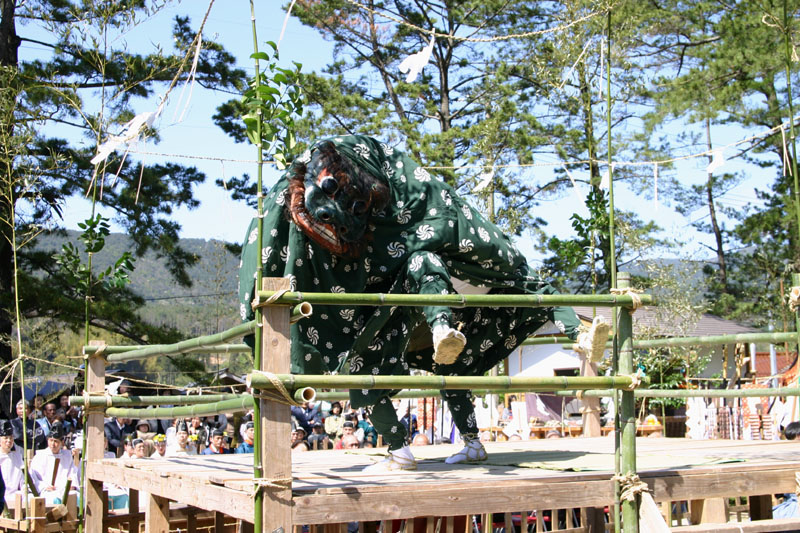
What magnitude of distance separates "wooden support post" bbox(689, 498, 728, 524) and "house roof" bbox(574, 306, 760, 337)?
289cm

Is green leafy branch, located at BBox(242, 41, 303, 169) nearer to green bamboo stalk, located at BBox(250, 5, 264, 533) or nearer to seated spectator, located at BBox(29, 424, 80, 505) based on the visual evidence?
green bamboo stalk, located at BBox(250, 5, 264, 533)

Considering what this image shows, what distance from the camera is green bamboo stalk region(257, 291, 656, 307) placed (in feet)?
9.68

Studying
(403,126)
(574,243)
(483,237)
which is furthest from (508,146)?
(483,237)

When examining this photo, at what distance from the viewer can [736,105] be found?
17.9 meters

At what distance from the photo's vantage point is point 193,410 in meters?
3.85

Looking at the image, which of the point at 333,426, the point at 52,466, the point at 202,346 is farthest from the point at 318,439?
the point at 202,346

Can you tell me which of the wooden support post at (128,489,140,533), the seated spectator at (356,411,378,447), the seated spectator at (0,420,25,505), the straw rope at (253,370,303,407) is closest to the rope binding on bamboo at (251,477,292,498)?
the straw rope at (253,370,303,407)

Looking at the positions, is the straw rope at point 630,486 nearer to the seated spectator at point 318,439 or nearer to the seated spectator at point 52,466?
the seated spectator at point 52,466

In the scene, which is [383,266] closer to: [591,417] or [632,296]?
[632,296]

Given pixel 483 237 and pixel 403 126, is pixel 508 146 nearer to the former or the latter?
pixel 403 126

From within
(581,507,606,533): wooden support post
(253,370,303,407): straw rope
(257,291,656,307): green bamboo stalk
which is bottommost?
(581,507,606,533): wooden support post

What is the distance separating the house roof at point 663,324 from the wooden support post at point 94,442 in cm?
423

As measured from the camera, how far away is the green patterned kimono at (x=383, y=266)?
13.0ft

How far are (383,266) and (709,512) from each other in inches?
80.6
